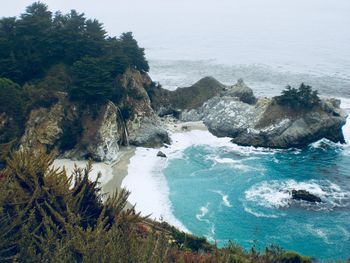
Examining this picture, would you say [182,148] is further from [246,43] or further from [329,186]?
[246,43]

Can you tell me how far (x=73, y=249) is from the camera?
48.7ft

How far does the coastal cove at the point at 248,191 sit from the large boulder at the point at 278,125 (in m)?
1.48

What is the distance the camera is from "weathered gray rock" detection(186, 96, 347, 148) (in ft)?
182

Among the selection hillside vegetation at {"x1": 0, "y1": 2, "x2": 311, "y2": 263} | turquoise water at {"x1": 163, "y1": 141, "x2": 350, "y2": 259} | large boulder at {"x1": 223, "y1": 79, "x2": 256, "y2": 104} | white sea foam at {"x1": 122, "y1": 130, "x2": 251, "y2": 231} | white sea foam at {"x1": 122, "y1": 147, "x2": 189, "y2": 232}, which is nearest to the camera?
hillside vegetation at {"x1": 0, "y1": 2, "x2": 311, "y2": 263}

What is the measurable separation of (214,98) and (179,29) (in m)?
114

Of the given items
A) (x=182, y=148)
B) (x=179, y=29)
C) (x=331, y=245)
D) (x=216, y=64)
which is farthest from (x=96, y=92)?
(x=179, y=29)

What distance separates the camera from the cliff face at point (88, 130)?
48.3m

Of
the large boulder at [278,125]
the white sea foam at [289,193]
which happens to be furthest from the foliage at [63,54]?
the white sea foam at [289,193]

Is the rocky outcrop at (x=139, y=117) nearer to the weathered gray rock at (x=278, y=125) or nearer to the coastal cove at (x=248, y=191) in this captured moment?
the coastal cove at (x=248, y=191)

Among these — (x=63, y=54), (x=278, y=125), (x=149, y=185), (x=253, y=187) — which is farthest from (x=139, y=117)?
(x=253, y=187)

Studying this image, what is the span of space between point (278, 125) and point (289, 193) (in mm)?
16410

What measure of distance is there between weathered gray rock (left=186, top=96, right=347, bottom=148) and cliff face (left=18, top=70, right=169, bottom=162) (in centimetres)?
988

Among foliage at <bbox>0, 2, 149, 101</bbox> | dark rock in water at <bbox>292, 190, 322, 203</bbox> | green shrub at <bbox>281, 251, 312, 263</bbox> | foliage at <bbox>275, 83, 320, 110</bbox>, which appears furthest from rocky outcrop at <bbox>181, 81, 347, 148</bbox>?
green shrub at <bbox>281, 251, 312, 263</bbox>

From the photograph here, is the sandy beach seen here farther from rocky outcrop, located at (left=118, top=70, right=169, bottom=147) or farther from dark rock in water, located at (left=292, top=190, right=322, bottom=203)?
dark rock in water, located at (left=292, top=190, right=322, bottom=203)
